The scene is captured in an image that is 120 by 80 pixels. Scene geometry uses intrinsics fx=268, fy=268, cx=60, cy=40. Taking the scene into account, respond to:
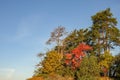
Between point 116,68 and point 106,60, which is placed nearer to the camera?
point 116,68

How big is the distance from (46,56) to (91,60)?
9.55 m

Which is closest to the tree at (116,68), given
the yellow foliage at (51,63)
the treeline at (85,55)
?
the treeline at (85,55)

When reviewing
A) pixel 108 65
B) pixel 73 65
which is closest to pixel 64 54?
pixel 73 65

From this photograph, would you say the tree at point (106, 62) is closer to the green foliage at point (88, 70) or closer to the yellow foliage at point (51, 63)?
the green foliage at point (88, 70)

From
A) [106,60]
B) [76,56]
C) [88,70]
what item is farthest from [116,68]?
[76,56]

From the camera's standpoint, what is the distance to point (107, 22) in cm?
4703

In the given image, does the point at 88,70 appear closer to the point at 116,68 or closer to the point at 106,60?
the point at 106,60

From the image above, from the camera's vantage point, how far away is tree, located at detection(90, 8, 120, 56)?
4612 centimetres

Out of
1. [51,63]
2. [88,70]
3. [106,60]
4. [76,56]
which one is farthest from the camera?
[51,63]

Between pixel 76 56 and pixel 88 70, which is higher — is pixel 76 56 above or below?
above

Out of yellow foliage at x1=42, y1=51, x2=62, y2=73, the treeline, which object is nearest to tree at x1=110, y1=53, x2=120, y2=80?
the treeline

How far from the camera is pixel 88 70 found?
131 feet

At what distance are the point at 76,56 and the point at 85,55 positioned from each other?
1.49 metres

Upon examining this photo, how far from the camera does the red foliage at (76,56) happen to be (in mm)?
43588
